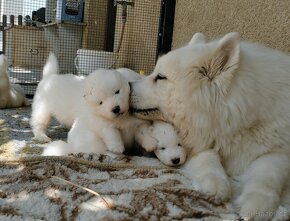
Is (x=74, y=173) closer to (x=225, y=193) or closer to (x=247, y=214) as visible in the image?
(x=225, y=193)

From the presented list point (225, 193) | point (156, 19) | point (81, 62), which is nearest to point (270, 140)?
point (225, 193)

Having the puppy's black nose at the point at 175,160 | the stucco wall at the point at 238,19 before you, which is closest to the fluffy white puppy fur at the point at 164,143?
the puppy's black nose at the point at 175,160

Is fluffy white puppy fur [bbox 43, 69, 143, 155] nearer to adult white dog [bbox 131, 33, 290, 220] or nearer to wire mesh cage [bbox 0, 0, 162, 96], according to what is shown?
adult white dog [bbox 131, 33, 290, 220]

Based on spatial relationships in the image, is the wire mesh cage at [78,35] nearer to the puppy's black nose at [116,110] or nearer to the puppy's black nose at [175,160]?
the puppy's black nose at [116,110]

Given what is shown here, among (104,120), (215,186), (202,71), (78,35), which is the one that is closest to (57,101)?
(104,120)

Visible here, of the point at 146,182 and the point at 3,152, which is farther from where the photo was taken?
the point at 3,152

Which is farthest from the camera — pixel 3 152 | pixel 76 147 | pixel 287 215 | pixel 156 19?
pixel 156 19

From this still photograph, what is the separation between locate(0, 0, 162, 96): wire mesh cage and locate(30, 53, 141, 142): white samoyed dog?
2.76m

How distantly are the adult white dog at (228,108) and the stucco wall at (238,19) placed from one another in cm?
109

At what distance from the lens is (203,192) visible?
5.99 feet

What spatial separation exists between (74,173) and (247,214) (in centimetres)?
95

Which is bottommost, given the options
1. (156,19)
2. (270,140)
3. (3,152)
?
(3,152)

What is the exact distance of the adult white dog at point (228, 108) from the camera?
2.03 m

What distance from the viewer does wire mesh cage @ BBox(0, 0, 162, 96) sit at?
648 centimetres
